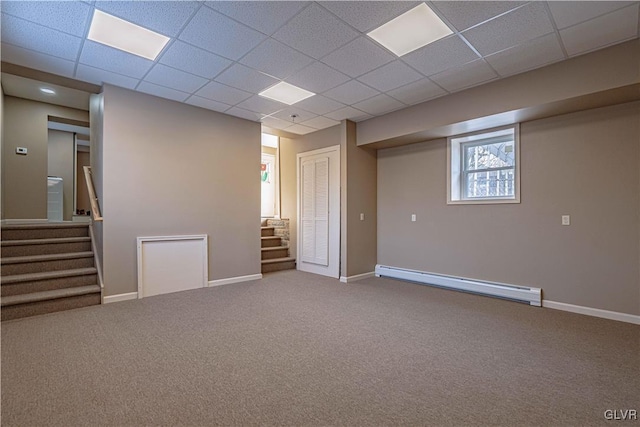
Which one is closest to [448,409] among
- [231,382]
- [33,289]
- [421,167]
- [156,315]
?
[231,382]

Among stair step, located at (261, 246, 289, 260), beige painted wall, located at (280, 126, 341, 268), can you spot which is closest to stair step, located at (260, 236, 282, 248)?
stair step, located at (261, 246, 289, 260)

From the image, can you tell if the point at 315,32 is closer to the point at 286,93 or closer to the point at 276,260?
the point at 286,93

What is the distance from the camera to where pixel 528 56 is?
123 inches

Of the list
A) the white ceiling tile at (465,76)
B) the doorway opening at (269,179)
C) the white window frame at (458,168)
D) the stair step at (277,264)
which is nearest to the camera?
the white ceiling tile at (465,76)

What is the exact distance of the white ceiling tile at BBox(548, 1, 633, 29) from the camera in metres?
2.36

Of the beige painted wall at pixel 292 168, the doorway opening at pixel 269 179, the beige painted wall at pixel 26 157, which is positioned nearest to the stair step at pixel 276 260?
the beige painted wall at pixel 292 168

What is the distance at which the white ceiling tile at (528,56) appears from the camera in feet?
9.50

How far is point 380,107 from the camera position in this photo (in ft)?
15.2

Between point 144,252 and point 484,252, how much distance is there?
190 inches

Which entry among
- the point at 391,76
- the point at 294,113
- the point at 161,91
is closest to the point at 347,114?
the point at 294,113

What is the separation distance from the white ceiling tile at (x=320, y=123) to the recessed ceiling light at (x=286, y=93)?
0.84 meters

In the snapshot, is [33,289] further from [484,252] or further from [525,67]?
[525,67]

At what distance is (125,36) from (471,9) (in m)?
3.15

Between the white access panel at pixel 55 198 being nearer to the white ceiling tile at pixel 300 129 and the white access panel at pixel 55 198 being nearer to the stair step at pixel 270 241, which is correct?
the stair step at pixel 270 241
